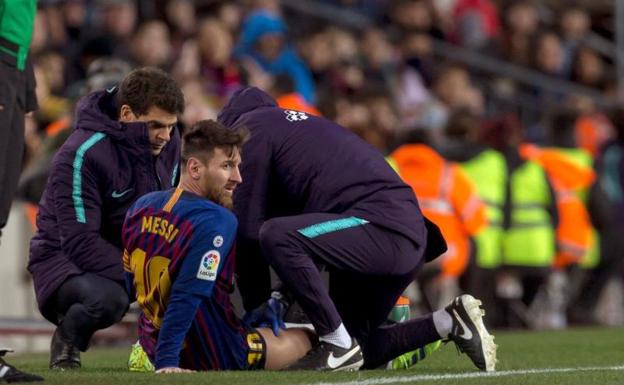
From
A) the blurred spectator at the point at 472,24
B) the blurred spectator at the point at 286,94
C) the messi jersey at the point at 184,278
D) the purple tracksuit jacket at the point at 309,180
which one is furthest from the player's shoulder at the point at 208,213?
the blurred spectator at the point at 472,24

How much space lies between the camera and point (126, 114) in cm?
775

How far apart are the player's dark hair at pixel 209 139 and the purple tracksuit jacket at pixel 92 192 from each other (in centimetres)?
61

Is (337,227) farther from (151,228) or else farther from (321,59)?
(321,59)

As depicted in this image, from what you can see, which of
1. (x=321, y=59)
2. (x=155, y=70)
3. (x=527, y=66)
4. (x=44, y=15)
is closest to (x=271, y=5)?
(x=321, y=59)

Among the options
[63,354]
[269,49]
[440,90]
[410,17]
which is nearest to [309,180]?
[63,354]

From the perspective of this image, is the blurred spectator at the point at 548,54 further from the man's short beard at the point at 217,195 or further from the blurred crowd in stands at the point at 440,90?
the man's short beard at the point at 217,195

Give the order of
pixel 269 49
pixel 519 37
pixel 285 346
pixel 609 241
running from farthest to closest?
pixel 519 37 < pixel 609 241 < pixel 269 49 < pixel 285 346

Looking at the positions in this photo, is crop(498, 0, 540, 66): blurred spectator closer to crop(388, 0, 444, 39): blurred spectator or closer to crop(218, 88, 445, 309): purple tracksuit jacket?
crop(388, 0, 444, 39): blurred spectator

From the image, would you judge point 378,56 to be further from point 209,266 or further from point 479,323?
point 209,266

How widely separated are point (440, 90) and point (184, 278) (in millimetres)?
10766

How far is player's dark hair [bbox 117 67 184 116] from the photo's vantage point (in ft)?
25.0

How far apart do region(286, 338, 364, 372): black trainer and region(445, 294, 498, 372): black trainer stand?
0.47 m

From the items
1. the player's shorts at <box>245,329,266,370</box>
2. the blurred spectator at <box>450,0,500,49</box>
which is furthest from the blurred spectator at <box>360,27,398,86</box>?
the player's shorts at <box>245,329,266,370</box>

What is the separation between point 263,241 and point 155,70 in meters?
1.01
